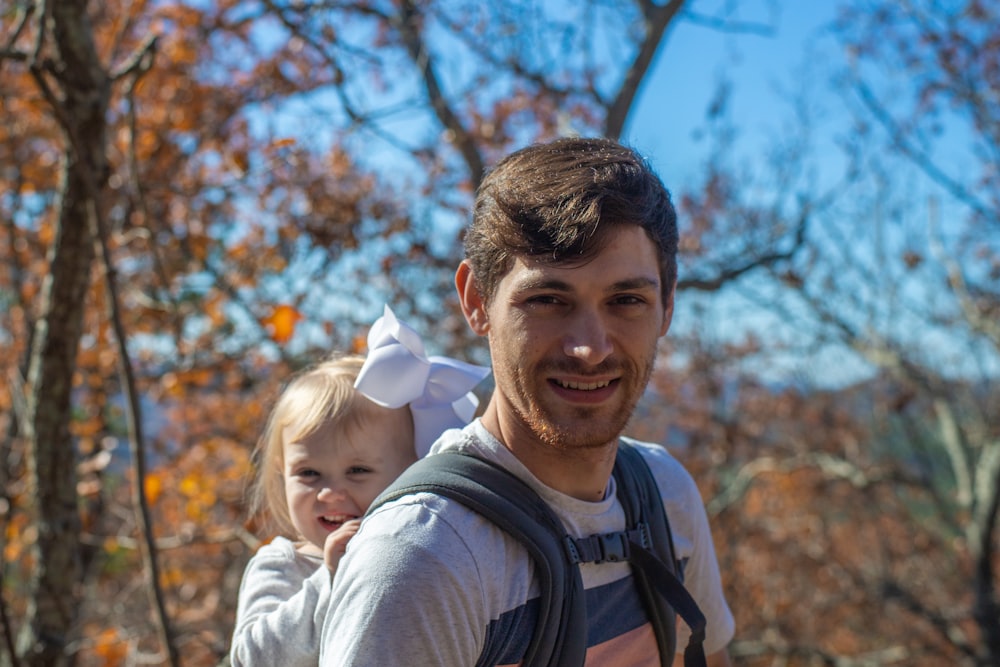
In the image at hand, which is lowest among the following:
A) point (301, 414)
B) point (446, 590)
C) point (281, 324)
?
point (446, 590)

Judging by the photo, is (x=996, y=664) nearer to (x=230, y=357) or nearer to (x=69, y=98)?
(x=230, y=357)

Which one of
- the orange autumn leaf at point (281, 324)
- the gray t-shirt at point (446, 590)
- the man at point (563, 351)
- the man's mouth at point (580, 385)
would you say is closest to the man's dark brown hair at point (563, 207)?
the man at point (563, 351)

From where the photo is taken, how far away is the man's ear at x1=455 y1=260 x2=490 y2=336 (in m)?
1.52

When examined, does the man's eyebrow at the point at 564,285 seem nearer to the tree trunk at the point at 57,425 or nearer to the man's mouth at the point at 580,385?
the man's mouth at the point at 580,385

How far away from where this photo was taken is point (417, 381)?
1638 millimetres

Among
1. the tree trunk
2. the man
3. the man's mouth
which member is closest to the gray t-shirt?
the man

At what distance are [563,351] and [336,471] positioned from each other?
563 millimetres

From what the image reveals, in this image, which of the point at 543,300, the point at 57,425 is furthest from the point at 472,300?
the point at 57,425

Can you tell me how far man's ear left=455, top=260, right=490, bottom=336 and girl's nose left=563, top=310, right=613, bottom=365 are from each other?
19 cm

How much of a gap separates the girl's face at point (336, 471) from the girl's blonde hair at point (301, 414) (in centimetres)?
2

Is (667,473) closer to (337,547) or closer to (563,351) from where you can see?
(563,351)

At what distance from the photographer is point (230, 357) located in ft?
13.7

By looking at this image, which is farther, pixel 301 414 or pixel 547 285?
pixel 301 414

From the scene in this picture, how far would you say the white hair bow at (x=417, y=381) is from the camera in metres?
1.61
